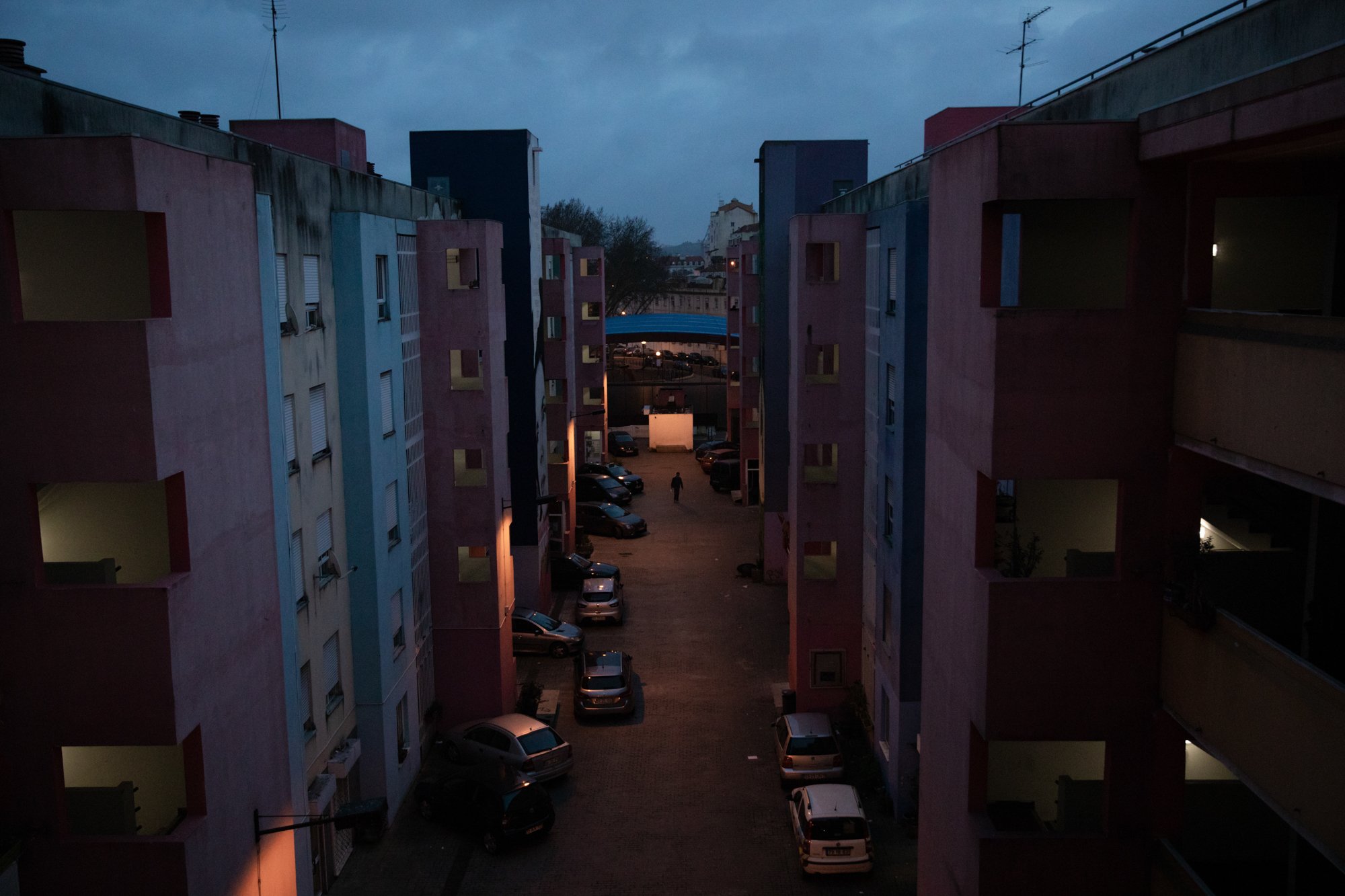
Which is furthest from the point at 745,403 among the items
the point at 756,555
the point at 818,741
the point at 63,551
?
the point at 63,551

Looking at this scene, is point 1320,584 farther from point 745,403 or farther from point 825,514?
point 745,403

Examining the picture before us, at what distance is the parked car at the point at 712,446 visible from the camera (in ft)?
205

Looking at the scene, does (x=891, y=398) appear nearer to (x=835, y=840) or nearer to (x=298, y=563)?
(x=835, y=840)

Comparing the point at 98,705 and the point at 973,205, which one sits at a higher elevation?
the point at 973,205

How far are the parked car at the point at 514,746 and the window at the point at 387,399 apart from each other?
7.52 meters

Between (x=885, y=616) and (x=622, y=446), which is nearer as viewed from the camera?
(x=885, y=616)

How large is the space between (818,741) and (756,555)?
65.6ft

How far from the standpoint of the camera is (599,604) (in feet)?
119

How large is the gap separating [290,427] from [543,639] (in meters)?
16.1

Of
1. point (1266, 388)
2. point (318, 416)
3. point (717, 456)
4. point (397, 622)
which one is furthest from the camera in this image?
point (717, 456)

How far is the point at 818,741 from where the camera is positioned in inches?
969

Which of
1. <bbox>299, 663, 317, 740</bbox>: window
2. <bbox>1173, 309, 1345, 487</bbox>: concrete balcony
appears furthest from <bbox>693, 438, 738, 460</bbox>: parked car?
<bbox>1173, 309, 1345, 487</bbox>: concrete balcony

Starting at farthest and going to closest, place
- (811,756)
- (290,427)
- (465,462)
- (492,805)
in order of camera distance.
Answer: (465,462)
(811,756)
(492,805)
(290,427)

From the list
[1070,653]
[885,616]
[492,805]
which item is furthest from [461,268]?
[1070,653]
